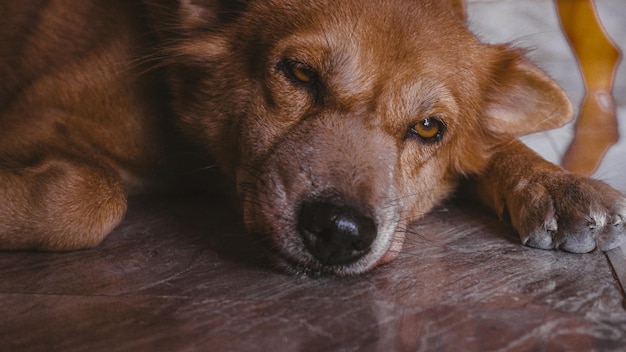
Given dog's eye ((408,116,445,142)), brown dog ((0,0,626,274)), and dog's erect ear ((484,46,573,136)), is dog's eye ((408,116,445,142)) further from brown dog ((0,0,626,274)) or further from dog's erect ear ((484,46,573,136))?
dog's erect ear ((484,46,573,136))

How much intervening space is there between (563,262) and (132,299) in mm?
1220

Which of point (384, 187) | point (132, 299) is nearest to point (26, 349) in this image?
point (132, 299)

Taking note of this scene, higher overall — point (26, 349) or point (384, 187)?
point (384, 187)

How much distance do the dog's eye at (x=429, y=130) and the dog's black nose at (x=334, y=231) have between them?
1.55 feet

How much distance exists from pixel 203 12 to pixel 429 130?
0.81 meters

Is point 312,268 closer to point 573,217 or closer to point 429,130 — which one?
point 429,130

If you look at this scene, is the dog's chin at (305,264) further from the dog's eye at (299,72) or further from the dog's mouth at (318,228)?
the dog's eye at (299,72)

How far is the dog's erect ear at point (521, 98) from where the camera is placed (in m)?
2.83

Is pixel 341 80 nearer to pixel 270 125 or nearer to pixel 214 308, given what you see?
pixel 270 125

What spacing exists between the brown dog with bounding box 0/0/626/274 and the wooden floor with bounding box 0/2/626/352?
0.10 m

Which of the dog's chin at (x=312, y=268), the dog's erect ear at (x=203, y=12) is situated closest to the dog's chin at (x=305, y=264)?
the dog's chin at (x=312, y=268)

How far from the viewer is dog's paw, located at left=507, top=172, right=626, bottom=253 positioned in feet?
7.76

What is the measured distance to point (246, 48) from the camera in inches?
96.2

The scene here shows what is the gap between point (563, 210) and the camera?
7.85 ft
